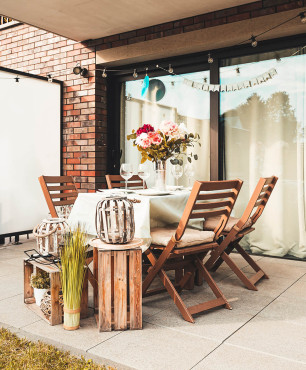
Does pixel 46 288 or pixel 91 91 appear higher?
pixel 91 91

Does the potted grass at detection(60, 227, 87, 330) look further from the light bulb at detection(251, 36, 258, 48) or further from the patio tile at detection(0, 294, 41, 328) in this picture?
the light bulb at detection(251, 36, 258, 48)

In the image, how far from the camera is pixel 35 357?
190 cm

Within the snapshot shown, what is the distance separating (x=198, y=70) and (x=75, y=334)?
3256mm

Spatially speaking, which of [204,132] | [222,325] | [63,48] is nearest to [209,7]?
[204,132]

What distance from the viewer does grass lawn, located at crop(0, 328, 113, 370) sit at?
1826mm

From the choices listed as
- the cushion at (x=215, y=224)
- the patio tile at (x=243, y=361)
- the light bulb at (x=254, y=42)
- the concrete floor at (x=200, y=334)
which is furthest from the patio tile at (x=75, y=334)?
the light bulb at (x=254, y=42)

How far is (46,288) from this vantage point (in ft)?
7.85

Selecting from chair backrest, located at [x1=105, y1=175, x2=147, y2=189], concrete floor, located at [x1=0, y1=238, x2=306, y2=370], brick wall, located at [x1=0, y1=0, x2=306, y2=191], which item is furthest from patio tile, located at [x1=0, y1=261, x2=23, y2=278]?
brick wall, located at [x1=0, y1=0, x2=306, y2=191]

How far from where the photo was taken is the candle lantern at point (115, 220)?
2.21 meters

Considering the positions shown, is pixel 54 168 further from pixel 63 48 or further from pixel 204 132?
pixel 204 132

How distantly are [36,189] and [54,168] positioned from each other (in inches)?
16.5

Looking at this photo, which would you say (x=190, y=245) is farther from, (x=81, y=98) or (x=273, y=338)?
(x=81, y=98)

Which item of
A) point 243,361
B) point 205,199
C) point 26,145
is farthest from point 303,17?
point 26,145

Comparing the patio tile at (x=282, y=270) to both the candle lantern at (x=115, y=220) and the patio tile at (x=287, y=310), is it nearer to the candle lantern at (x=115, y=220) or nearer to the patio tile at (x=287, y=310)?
the patio tile at (x=287, y=310)
